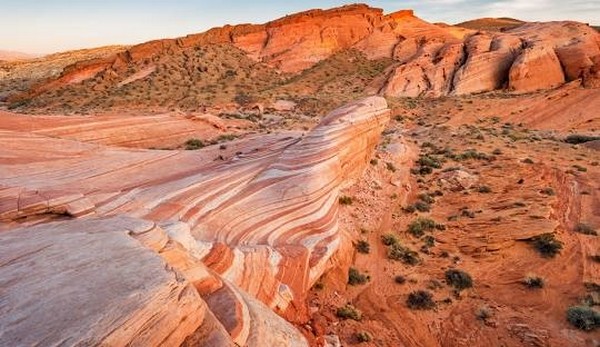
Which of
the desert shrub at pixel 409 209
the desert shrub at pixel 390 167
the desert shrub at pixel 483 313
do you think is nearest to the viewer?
the desert shrub at pixel 483 313

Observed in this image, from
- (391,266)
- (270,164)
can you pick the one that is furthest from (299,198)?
(391,266)

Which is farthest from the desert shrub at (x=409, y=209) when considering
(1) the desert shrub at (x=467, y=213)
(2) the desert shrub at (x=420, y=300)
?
(2) the desert shrub at (x=420, y=300)

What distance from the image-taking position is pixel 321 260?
9609 mm

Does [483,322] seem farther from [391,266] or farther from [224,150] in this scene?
[224,150]

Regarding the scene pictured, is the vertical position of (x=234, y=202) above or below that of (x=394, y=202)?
above

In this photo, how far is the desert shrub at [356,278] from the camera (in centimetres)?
1038

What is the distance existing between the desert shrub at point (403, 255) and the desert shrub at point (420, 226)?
1088mm

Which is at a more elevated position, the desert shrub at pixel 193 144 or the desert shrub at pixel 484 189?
the desert shrub at pixel 193 144

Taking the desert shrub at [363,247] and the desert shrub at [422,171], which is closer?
the desert shrub at [363,247]

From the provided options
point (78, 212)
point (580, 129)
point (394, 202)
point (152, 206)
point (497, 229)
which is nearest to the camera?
point (78, 212)

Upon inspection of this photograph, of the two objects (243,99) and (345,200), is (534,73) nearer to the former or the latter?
(243,99)

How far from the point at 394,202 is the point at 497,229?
131 inches

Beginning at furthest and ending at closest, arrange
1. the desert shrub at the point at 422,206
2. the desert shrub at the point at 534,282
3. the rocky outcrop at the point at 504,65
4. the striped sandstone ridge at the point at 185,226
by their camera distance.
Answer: the rocky outcrop at the point at 504,65 → the desert shrub at the point at 422,206 → the desert shrub at the point at 534,282 → the striped sandstone ridge at the point at 185,226

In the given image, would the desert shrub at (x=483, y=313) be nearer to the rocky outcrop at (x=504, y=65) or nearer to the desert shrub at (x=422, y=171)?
the desert shrub at (x=422, y=171)
